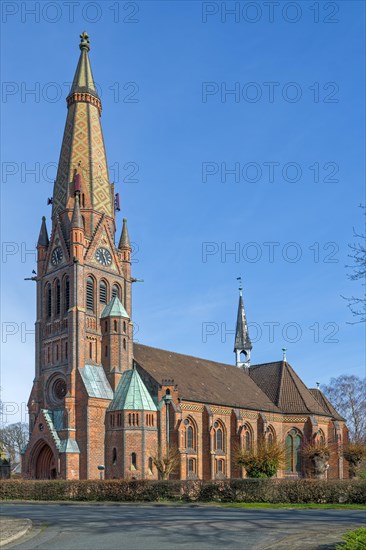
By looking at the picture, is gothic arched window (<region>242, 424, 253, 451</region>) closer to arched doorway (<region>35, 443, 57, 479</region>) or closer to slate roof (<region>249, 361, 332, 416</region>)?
slate roof (<region>249, 361, 332, 416</region>)

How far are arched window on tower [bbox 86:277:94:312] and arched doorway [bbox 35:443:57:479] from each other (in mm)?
12597

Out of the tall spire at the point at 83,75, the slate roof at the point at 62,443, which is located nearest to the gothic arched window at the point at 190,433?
the slate roof at the point at 62,443

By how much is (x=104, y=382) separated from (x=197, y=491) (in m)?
21.3

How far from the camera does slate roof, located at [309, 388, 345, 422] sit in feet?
254

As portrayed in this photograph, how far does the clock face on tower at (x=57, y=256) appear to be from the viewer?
208ft

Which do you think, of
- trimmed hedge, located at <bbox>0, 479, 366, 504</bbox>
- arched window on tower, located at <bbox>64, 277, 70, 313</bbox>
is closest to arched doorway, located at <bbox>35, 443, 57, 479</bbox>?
trimmed hedge, located at <bbox>0, 479, 366, 504</bbox>

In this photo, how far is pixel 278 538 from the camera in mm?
18734

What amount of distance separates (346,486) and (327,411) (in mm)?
41961

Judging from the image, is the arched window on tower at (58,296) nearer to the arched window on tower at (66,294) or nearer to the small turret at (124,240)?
the arched window on tower at (66,294)

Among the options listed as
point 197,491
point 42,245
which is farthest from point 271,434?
point 197,491

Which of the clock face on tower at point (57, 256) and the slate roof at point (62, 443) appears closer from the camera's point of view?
the slate roof at point (62, 443)

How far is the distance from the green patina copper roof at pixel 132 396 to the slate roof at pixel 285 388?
21.9 meters

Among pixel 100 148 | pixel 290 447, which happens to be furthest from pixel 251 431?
pixel 100 148

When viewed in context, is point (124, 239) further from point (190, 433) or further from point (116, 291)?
point (190, 433)
